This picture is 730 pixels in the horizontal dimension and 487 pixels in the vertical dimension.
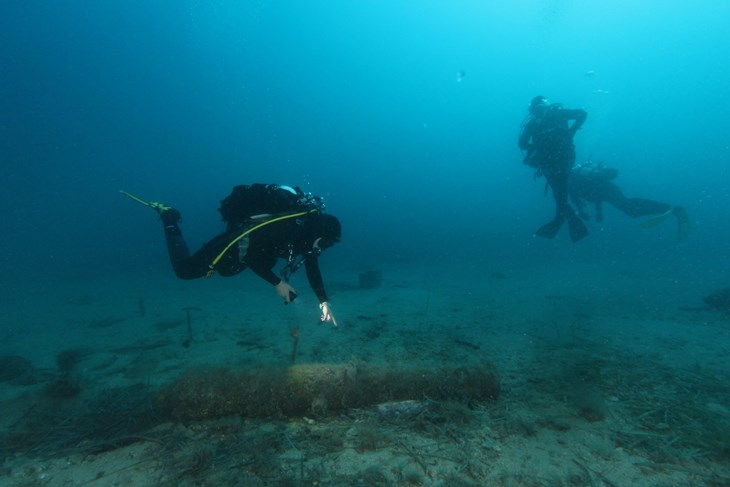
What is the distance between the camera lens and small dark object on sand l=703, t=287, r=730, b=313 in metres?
9.87

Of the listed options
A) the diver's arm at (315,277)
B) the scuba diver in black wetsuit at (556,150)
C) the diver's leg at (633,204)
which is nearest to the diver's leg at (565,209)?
the scuba diver in black wetsuit at (556,150)

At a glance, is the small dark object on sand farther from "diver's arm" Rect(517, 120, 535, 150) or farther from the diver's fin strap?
the diver's fin strap

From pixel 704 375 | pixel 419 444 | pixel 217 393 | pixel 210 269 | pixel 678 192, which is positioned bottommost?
pixel 704 375

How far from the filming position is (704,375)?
5.55 meters

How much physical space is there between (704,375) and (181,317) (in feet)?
42.3

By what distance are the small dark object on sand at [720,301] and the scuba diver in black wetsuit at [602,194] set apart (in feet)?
6.25

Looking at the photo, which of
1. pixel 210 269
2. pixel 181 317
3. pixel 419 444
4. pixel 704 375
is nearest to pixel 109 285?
pixel 181 317

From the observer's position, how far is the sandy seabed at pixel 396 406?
319cm

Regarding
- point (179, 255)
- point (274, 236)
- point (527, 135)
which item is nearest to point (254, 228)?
point (274, 236)

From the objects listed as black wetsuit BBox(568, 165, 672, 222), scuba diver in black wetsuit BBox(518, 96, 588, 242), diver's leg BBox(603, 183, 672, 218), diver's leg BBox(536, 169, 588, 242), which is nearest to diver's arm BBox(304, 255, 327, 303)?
scuba diver in black wetsuit BBox(518, 96, 588, 242)

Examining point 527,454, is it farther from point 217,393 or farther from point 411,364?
point 217,393

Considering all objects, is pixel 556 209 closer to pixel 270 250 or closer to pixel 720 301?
pixel 720 301

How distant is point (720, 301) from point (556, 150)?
6.54 metres

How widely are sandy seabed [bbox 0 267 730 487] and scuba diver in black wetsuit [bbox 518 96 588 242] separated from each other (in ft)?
9.16
